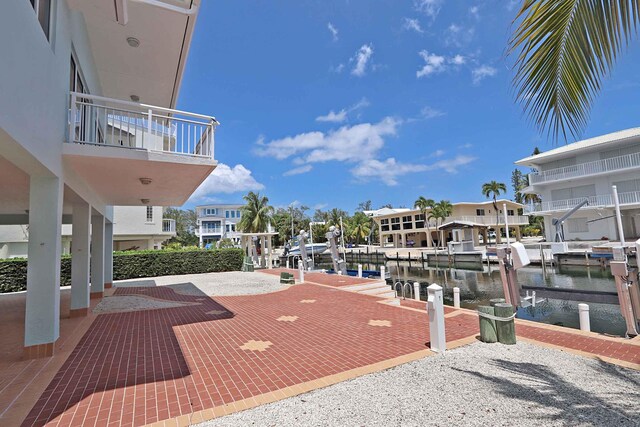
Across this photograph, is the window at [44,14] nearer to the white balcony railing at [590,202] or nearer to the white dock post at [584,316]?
the white dock post at [584,316]

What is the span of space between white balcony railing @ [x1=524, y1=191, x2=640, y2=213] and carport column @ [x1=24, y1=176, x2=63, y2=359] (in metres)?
35.0

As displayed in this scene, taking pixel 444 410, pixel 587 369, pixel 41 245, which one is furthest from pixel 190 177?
pixel 587 369

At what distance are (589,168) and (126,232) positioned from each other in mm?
38997

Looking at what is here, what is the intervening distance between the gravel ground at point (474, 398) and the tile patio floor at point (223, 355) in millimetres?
391

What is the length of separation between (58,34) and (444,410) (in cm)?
840

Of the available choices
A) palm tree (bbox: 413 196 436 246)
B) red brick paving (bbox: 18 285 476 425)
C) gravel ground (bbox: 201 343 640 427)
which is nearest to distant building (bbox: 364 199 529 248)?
palm tree (bbox: 413 196 436 246)

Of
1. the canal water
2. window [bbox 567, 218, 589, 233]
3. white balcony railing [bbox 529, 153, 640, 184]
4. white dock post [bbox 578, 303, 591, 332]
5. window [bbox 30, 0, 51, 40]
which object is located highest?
white balcony railing [bbox 529, 153, 640, 184]

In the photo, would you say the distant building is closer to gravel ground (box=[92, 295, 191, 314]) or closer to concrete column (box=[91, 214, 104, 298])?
gravel ground (box=[92, 295, 191, 314])

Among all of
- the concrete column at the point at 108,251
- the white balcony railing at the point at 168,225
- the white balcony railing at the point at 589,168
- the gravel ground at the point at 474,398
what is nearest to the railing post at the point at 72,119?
the gravel ground at the point at 474,398

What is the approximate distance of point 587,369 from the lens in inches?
177

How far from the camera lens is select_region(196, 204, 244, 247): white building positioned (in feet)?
212

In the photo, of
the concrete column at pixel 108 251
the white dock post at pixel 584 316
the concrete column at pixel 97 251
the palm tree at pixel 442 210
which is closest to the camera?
the white dock post at pixel 584 316

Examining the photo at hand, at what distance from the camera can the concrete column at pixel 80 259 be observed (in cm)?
819

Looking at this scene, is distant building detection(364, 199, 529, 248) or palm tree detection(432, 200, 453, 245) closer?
distant building detection(364, 199, 529, 248)
